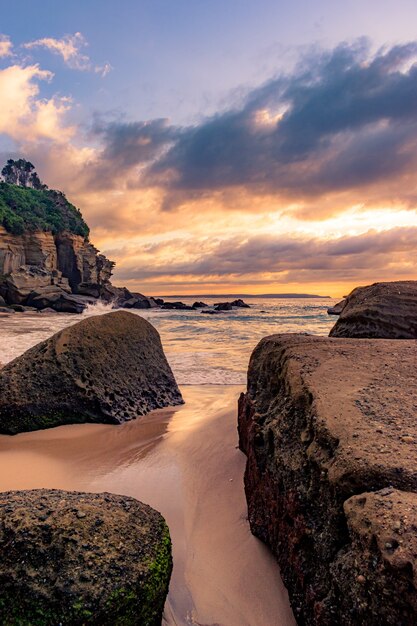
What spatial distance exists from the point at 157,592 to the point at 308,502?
0.69 metres

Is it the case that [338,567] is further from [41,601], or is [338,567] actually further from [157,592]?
[41,601]

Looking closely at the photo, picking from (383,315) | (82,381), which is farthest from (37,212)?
(383,315)

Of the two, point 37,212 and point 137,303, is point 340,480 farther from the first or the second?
point 37,212

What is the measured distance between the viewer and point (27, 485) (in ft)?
10.3

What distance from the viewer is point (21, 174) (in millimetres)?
60812

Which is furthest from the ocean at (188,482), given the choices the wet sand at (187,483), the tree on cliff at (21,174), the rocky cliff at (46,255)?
the tree on cliff at (21,174)

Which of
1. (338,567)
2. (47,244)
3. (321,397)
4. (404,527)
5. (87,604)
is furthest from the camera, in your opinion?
(47,244)

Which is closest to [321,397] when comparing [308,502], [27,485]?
[308,502]

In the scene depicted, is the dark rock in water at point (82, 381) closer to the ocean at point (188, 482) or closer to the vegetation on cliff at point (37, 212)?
the ocean at point (188, 482)

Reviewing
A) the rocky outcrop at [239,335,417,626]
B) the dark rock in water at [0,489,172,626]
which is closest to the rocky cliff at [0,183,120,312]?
the rocky outcrop at [239,335,417,626]

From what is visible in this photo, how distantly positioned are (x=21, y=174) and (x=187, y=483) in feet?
219

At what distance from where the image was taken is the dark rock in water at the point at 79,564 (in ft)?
5.07

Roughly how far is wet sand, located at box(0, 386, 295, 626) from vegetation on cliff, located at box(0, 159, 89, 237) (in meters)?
39.6

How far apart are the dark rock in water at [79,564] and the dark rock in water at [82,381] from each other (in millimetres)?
2734
